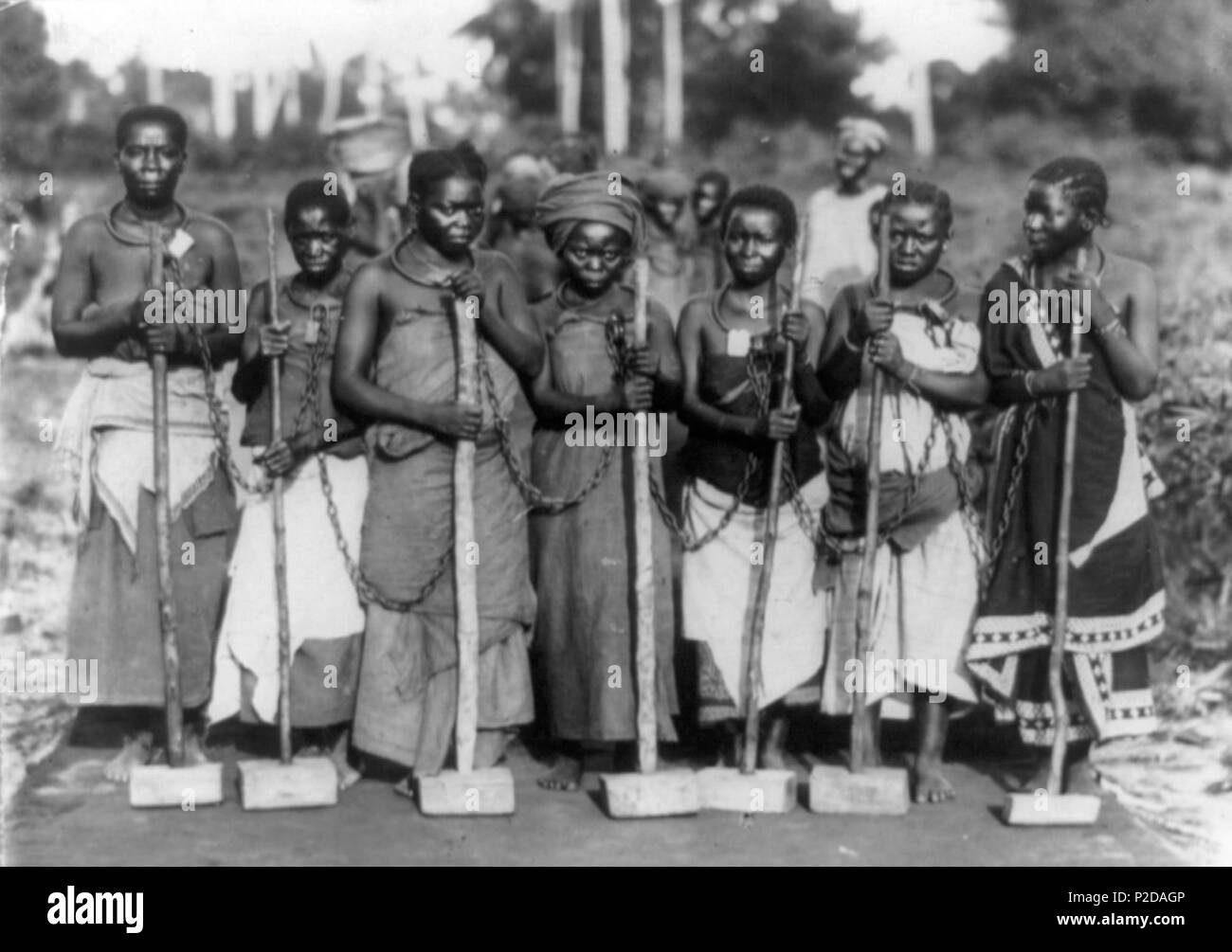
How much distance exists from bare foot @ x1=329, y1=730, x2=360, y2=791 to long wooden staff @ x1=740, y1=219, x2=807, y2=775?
136 cm

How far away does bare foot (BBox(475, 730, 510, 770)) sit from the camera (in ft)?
19.5

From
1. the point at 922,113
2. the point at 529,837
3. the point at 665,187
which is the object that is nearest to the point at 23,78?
the point at 665,187

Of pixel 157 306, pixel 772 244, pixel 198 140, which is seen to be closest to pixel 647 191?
pixel 772 244

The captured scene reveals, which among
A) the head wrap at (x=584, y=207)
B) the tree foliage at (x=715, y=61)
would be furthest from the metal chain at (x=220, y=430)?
the tree foliage at (x=715, y=61)

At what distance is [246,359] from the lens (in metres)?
5.94

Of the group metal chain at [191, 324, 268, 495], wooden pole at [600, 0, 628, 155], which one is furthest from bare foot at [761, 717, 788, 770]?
wooden pole at [600, 0, 628, 155]

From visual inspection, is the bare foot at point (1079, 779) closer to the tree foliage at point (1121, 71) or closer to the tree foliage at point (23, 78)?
the tree foliage at point (1121, 71)

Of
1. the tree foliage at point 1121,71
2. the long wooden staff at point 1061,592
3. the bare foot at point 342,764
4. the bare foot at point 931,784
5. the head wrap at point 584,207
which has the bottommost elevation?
the bare foot at point 931,784

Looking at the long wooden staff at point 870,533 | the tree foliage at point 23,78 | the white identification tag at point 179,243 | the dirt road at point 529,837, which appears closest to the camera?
the dirt road at point 529,837

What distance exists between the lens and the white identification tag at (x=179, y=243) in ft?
19.7

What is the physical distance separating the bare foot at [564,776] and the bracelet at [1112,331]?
236cm

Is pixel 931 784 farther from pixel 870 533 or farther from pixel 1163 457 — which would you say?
pixel 1163 457

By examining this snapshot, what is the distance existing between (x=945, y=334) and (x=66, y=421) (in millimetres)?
3119

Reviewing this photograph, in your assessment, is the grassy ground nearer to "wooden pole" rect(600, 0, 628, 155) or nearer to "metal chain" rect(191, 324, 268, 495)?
"wooden pole" rect(600, 0, 628, 155)
